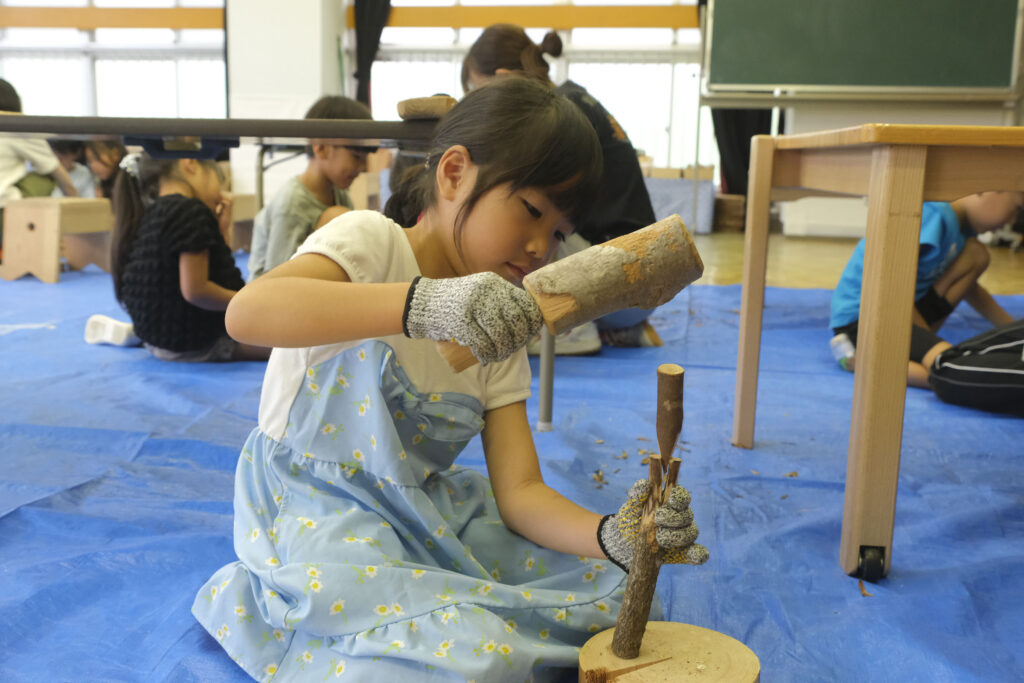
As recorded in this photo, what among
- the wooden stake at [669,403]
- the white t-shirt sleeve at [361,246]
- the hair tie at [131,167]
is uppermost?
the hair tie at [131,167]

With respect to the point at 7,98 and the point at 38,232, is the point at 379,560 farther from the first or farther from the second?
the point at 38,232

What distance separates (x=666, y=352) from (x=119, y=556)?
1.91 meters

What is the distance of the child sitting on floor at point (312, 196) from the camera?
104 inches

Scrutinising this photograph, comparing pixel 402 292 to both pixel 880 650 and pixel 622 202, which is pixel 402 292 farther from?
pixel 622 202

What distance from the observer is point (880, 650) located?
1041 millimetres

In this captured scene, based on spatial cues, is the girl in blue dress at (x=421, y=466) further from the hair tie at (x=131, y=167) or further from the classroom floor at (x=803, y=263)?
the classroom floor at (x=803, y=263)

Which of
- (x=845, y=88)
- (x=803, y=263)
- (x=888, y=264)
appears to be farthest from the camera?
(x=845, y=88)

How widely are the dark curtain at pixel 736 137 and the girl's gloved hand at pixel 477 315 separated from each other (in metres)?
8.11

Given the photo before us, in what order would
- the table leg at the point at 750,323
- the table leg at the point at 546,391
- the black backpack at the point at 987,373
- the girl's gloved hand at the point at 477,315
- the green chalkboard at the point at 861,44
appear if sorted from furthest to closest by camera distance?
1. the green chalkboard at the point at 861,44
2. the black backpack at the point at 987,373
3. the table leg at the point at 546,391
4. the table leg at the point at 750,323
5. the girl's gloved hand at the point at 477,315

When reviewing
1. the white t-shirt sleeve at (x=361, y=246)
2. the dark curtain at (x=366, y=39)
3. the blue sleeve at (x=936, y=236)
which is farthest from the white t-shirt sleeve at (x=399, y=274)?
the dark curtain at (x=366, y=39)

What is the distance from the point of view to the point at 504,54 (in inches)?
92.5

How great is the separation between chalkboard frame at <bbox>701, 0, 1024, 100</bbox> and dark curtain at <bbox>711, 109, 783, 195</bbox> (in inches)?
100


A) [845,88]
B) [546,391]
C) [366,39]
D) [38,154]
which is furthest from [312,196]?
[366,39]

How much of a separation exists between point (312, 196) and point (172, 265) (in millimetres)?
478
